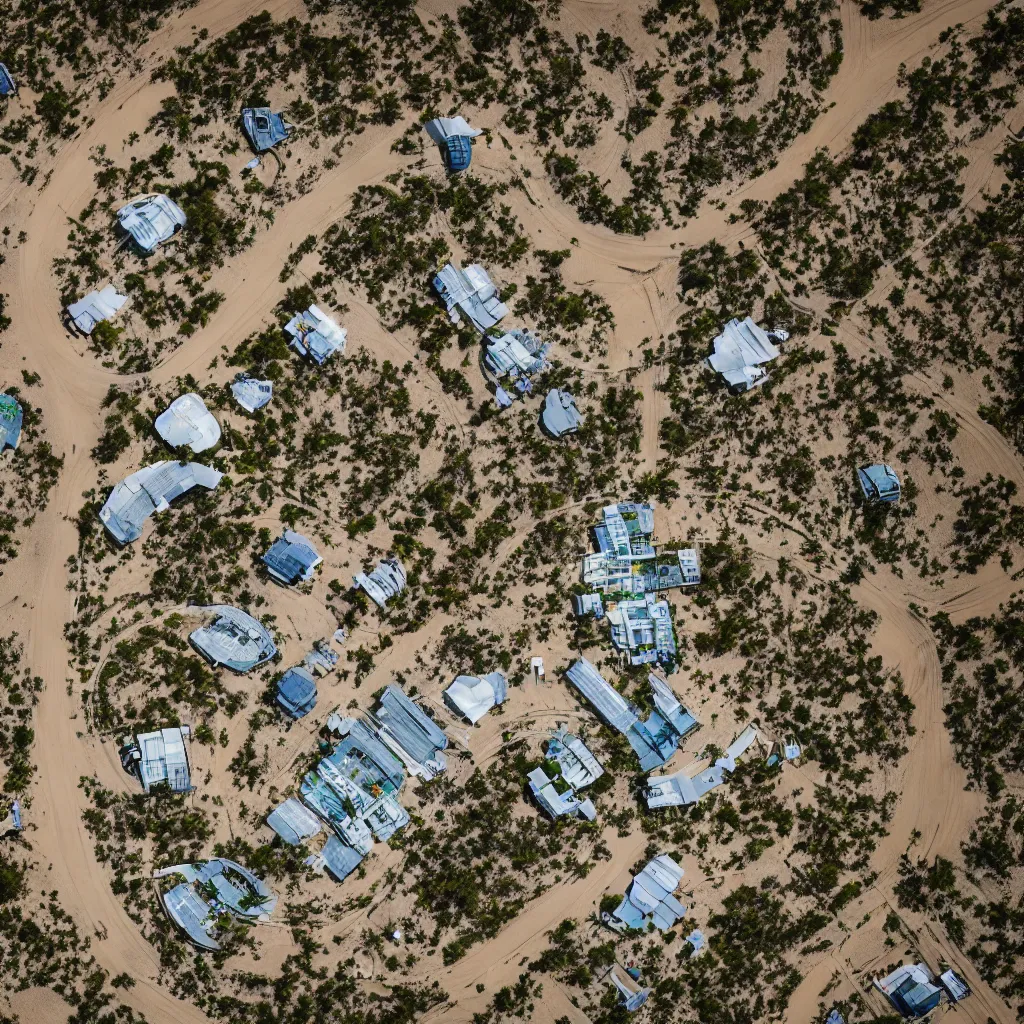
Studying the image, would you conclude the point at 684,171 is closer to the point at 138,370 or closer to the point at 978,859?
the point at 138,370

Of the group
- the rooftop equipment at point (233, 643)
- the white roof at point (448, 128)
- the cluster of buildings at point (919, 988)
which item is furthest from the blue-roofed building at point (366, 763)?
the white roof at point (448, 128)

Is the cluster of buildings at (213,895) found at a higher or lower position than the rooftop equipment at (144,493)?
lower

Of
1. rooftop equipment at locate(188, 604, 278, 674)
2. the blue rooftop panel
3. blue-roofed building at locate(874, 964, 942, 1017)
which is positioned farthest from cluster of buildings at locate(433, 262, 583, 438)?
blue-roofed building at locate(874, 964, 942, 1017)

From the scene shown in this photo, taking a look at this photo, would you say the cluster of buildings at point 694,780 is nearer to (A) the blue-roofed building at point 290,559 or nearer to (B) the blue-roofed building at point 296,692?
(B) the blue-roofed building at point 296,692

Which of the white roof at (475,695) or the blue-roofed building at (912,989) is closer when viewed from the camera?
the white roof at (475,695)

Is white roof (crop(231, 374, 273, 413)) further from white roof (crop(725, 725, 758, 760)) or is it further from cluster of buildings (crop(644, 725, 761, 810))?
white roof (crop(725, 725, 758, 760))

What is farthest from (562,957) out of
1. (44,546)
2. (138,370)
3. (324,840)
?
(138,370)
